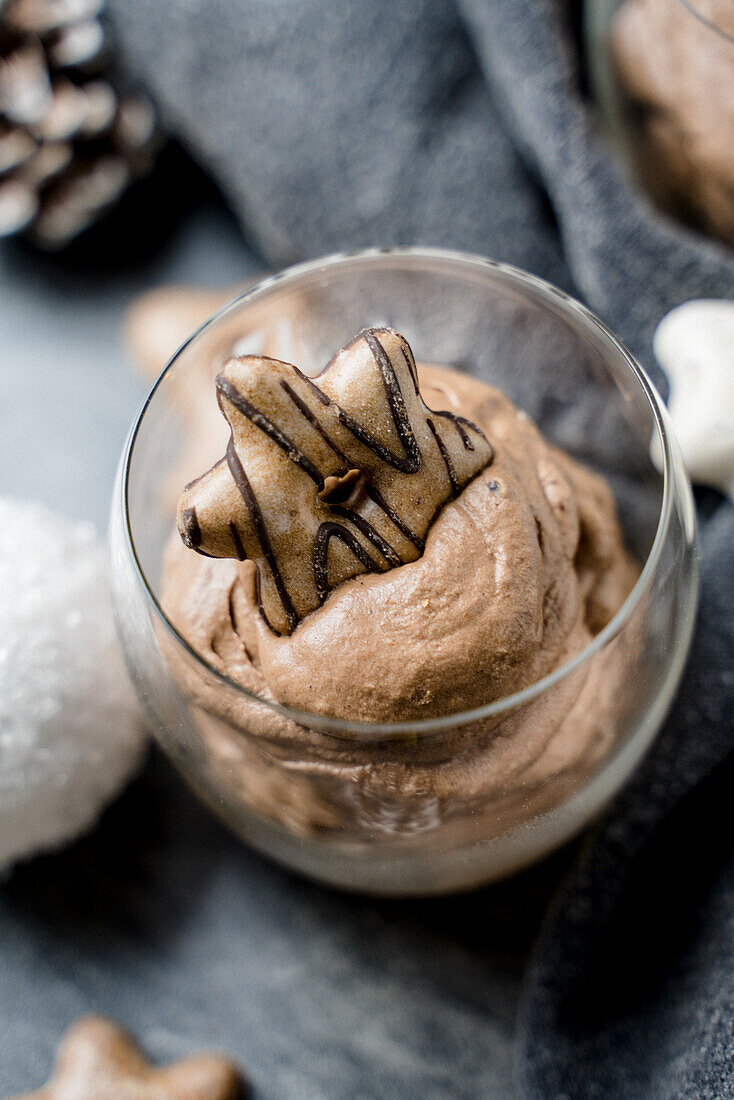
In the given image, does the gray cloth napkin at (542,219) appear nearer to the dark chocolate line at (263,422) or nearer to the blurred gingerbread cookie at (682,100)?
the blurred gingerbread cookie at (682,100)

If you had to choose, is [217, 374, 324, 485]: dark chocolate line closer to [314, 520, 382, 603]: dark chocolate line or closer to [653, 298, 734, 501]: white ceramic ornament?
[314, 520, 382, 603]: dark chocolate line

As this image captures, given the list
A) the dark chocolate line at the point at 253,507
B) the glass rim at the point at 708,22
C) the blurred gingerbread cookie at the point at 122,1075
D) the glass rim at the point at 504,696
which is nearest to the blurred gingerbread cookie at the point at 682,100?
the glass rim at the point at 708,22

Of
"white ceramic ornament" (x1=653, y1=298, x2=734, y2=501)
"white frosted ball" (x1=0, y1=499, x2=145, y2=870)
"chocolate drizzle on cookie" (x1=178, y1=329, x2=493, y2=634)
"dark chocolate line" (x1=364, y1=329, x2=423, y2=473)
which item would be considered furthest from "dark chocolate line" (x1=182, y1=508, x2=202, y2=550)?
"white ceramic ornament" (x1=653, y1=298, x2=734, y2=501)

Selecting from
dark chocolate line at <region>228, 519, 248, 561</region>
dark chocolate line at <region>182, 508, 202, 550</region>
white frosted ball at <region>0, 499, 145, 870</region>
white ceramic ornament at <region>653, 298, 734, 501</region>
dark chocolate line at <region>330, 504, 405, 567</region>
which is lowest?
white ceramic ornament at <region>653, 298, 734, 501</region>

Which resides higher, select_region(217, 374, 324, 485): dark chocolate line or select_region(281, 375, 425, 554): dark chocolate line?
select_region(217, 374, 324, 485): dark chocolate line

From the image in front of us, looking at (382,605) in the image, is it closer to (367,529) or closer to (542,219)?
(367,529)

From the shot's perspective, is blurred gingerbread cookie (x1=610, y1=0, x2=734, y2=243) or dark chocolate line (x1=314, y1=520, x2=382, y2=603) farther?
blurred gingerbread cookie (x1=610, y1=0, x2=734, y2=243)

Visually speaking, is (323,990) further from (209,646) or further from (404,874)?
(209,646)
